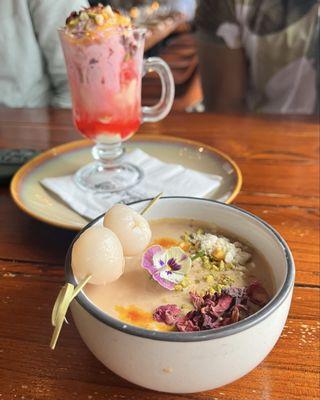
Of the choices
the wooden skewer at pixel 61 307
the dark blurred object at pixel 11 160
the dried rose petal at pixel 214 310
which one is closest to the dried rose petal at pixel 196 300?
the dried rose petal at pixel 214 310

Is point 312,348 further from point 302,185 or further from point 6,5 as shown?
point 6,5

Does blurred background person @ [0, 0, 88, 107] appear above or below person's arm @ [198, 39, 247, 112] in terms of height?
above

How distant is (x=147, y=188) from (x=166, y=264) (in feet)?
1.06

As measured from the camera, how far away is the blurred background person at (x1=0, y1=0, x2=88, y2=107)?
1.33 meters

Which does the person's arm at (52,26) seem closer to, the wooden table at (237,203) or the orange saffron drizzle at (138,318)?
the wooden table at (237,203)

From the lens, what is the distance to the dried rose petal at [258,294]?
43cm

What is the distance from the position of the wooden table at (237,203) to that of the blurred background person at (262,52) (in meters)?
0.54

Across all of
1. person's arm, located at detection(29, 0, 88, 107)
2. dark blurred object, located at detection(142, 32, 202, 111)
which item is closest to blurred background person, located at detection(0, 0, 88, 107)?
person's arm, located at detection(29, 0, 88, 107)

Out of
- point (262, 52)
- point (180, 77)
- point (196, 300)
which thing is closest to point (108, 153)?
point (196, 300)

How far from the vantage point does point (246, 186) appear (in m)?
0.80

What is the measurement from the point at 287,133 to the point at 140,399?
710 millimetres

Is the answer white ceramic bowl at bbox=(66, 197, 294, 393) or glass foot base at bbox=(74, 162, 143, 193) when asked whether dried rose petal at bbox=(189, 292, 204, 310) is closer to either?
white ceramic bowl at bbox=(66, 197, 294, 393)

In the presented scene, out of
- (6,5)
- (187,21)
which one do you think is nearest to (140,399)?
(6,5)

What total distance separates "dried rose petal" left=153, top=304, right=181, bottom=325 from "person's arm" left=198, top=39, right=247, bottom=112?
1339mm
